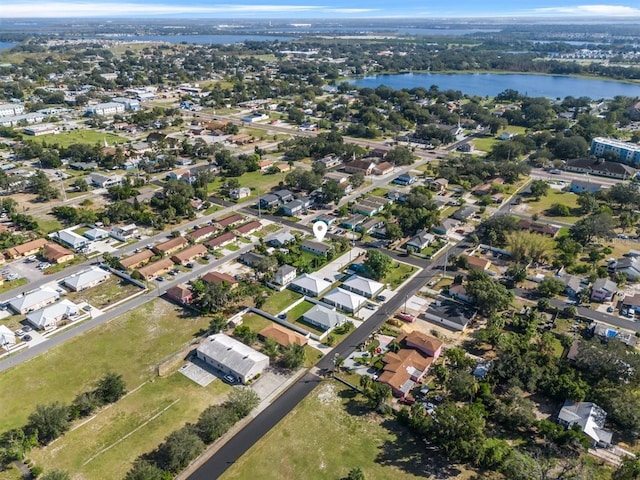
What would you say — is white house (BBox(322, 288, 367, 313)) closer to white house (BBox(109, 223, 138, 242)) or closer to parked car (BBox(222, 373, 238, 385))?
parked car (BBox(222, 373, 238, 385))

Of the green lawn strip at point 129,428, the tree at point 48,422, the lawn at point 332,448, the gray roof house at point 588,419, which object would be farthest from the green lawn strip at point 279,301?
the gray roof house at point 588,419

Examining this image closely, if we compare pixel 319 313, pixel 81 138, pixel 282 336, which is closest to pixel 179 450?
pixel 282 336

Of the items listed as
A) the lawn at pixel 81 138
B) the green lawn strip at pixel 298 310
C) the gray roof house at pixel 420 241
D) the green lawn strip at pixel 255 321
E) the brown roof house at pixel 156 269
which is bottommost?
the green lawn strip at pixel 255 321

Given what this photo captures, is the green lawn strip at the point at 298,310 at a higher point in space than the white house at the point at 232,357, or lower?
lower

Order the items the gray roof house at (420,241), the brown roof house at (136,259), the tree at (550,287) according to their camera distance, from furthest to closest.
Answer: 1. the gray roof house at (420,241)
2. the brown roof house at (136,259)
3. the tree at (550,287)

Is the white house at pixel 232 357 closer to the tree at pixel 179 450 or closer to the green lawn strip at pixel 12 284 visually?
the tree at pixel 179 450

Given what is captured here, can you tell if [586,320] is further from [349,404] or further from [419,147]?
[419,147]
